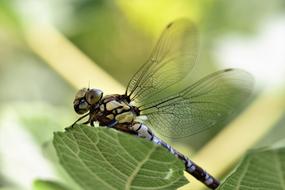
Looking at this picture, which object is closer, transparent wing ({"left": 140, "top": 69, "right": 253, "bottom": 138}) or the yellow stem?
transparent wing ({"left": 140, "top": 69, "right": 253, "bottom": 138})

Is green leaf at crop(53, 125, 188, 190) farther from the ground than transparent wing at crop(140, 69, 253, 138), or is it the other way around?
transparent wing at crop(140, 69, 253, 138)

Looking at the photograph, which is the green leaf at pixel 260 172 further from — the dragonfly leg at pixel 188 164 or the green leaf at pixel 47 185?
the dragonfly leg at pixel 188 164

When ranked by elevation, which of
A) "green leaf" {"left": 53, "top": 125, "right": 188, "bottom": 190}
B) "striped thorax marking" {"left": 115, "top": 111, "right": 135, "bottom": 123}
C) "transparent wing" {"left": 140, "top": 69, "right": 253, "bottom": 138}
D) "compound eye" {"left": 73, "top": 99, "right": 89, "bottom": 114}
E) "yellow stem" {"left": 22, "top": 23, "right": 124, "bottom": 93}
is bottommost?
"green leaf" {"left": 53, "top": 125, "right": 188, "bottom": 190}

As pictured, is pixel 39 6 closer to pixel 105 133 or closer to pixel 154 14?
pixel 154 14

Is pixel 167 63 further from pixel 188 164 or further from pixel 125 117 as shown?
pixel 188 164

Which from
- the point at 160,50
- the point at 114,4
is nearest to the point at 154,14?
the point at 114,4

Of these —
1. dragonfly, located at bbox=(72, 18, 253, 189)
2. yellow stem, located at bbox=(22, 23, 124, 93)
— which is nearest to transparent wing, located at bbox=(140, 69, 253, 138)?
dragonfly, located at bbox=(72, 18, 253, 189)

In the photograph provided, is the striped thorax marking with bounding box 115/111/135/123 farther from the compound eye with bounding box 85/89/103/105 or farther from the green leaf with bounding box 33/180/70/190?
the green leaf with bounding box 33/180/70/190

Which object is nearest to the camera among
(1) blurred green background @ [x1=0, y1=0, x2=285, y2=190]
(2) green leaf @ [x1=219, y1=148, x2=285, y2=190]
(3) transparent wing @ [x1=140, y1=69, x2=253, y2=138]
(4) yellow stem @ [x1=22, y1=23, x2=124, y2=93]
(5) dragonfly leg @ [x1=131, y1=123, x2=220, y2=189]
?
(2) green leaf @ [x1=219, y1=148, x2=285, y2=190]
